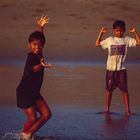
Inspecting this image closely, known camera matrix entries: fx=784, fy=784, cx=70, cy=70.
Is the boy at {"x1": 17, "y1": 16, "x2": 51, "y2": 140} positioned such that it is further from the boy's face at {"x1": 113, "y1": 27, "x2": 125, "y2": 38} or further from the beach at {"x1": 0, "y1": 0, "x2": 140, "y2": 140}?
the boy's face at {"x1": 113, "y1": 27, "x2": 125, "y2": 38}

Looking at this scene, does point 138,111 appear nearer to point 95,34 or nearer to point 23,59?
point 23,59

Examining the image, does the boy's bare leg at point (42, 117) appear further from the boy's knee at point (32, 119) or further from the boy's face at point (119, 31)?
the boy's face at point (119, 31)

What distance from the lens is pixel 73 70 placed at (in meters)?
16.2

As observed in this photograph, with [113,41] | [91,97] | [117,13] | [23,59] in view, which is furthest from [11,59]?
[113,41]

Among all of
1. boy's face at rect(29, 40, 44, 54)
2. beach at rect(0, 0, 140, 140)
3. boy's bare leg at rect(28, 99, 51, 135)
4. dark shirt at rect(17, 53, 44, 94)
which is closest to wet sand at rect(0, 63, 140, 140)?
beach at rect(0, 0, 140, 140)

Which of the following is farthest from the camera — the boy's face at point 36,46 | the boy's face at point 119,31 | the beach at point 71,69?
the boy's face at point 119,31

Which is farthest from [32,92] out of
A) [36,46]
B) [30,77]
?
[36,46]

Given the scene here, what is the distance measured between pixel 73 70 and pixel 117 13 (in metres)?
5.46

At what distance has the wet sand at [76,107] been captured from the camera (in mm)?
9617

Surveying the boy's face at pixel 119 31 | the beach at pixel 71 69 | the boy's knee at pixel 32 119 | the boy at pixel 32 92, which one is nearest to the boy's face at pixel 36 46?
the boy at pixel 32 92

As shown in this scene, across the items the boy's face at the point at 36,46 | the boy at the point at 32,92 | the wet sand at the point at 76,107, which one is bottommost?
the wet sand at the point at 76,107

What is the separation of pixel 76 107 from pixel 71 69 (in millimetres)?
4854

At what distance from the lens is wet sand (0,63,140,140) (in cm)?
962

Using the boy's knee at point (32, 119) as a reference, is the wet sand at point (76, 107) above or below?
below
